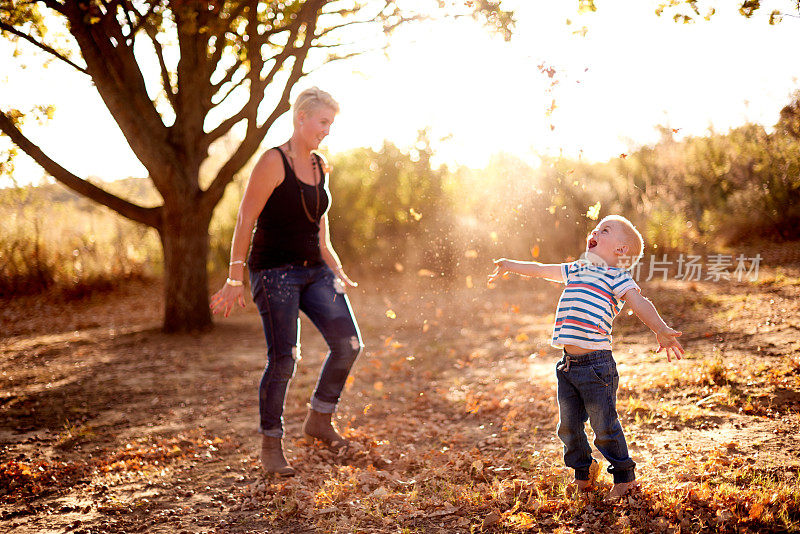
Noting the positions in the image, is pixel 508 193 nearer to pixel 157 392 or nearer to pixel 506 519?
pixel 157 392

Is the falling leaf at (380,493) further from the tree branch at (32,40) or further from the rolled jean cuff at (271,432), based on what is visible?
the tree branch at (32,40)

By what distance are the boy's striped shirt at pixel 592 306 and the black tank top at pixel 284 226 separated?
1.67 meters

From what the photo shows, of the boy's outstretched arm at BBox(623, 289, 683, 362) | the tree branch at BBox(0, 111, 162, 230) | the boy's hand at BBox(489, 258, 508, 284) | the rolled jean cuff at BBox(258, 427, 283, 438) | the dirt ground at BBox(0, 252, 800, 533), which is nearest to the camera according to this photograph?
the boy's outstretched arm at BBox(623, 289, 683, 362)

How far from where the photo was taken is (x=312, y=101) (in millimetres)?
3740

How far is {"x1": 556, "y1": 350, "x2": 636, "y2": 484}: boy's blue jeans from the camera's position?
3.14m

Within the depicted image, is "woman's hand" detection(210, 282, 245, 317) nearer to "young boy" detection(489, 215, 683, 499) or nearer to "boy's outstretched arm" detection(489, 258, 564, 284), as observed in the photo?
"boy's outstretched arm" detection(489, 258, 564, 284)

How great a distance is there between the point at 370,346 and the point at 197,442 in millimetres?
3808

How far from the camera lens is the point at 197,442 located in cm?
497

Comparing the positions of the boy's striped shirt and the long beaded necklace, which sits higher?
the long beaded necklace

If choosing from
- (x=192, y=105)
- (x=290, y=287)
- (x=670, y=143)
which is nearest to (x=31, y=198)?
(x=192, y=105)

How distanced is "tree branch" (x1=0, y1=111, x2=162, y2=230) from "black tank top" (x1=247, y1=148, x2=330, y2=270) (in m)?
6.30

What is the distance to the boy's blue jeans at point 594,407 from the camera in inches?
124

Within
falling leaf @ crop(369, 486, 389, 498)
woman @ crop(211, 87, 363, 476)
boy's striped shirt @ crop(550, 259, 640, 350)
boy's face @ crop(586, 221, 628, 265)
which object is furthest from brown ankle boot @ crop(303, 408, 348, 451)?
boy's face @ crop(586, 221, 628, 265)

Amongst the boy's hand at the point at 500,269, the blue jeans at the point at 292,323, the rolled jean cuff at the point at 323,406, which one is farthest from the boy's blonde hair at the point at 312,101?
the rolled jean cuff at the point at 323,406
